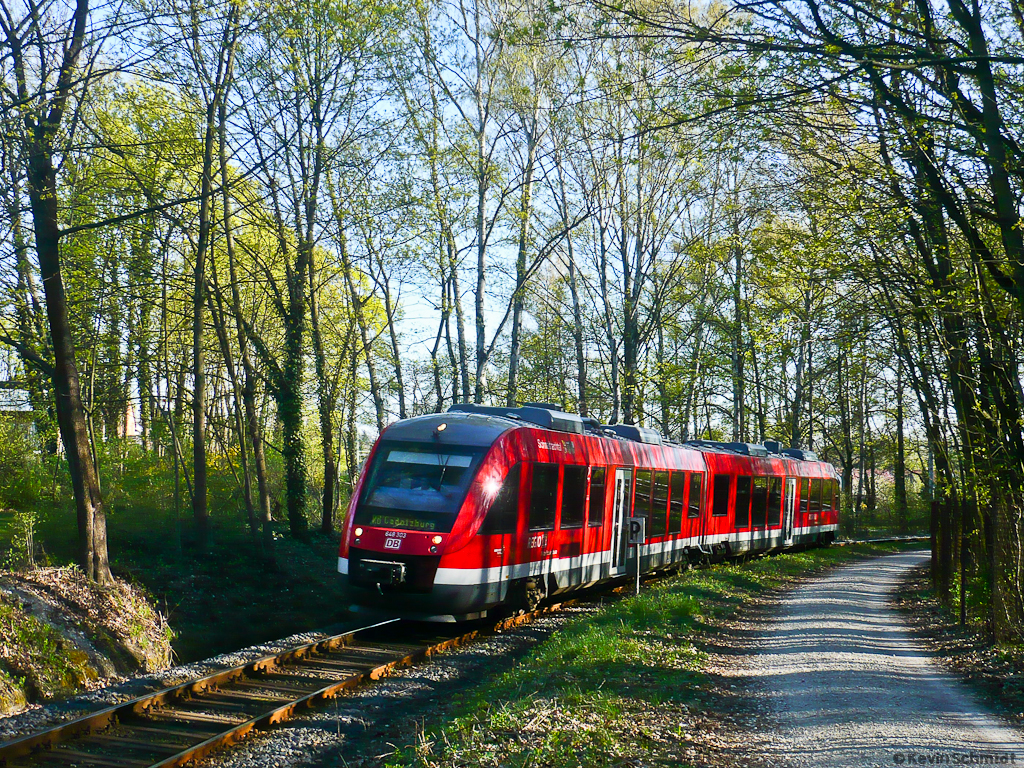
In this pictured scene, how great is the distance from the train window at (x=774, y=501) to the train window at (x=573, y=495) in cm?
1323

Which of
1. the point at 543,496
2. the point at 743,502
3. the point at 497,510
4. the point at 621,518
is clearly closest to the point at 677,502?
the point at 621,518

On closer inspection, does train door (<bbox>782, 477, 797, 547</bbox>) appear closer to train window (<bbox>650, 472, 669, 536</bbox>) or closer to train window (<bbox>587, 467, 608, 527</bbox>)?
train window (<bbox>650, 472, 669, 536</bbox>)

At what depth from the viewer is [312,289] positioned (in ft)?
72.7

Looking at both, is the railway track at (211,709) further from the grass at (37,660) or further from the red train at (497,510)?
the grass at (37,660)

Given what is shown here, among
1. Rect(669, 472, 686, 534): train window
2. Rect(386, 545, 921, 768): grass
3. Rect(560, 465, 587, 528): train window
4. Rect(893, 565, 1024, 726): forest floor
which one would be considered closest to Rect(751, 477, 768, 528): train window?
Rect(669, 472, 686, 534): train window

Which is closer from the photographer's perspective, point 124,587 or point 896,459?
point 124,587

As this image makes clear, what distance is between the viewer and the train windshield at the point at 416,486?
39.8ft

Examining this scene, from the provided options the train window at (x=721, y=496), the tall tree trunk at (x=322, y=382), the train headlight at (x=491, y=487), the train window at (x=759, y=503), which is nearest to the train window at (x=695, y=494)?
the train window at (x=721, y=496)

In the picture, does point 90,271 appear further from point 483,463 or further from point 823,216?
point 823,216

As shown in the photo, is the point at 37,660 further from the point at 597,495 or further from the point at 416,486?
the point at 597,495

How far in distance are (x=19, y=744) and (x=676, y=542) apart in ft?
48.3

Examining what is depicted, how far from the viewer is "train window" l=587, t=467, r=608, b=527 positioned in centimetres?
1541

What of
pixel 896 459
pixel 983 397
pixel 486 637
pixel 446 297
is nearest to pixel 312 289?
pixel 446 297

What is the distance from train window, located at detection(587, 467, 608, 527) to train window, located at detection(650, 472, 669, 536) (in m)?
2.56
